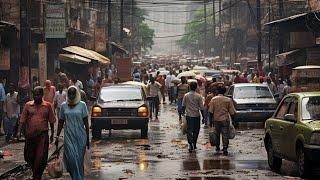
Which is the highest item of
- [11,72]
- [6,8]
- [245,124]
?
[6,8]

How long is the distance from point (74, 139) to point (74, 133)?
93mm

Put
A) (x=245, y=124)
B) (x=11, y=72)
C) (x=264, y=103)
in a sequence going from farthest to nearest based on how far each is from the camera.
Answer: (x=11, y=72), (x=245, y=124), (x=264, y=103)

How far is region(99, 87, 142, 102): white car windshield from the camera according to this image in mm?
23591

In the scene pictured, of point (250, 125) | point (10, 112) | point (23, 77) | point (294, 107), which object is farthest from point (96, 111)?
point (294, 107)

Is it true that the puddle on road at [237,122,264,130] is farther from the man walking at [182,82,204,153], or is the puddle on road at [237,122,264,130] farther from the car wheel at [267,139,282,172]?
the car wheel at [267,139,282,172]

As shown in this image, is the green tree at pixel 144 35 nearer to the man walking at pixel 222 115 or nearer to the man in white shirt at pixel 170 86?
the man in white shirt at pixel 170 86

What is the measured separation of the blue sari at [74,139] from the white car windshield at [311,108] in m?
4.12

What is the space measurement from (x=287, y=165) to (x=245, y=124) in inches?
542

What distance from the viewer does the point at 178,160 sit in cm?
1709

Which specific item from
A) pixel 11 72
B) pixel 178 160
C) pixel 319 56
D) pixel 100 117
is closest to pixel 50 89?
pixel 100 117

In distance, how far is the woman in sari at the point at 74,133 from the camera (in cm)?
1195

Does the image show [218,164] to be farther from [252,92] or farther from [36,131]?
[252,92]

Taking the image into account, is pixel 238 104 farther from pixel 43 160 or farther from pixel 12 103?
pixel 43 160

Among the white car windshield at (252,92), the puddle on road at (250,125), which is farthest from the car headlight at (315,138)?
the white car windshield at (252,92)
